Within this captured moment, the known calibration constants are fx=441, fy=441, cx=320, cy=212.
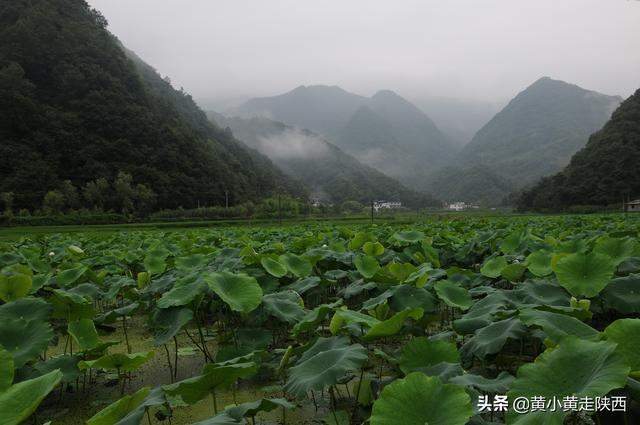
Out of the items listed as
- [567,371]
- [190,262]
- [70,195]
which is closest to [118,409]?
[567,371]

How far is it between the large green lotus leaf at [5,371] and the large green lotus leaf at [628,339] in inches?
86.1

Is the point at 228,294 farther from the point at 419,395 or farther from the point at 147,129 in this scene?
the point at 147,129

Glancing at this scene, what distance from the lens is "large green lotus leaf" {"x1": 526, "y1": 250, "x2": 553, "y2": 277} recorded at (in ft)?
10.6

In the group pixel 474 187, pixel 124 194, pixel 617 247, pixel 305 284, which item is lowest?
pixel 474 187

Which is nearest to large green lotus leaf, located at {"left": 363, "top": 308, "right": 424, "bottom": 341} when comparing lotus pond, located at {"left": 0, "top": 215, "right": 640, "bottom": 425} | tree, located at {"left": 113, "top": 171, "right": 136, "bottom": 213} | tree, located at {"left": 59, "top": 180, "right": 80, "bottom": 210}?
lotus pond, located at {"left": 0, "top": 215, "right": 640, "bottom": 425}

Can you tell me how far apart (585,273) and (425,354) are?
1.38 meters

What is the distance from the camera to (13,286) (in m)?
3.07

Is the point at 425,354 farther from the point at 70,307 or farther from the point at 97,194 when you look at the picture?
the point at 97,194

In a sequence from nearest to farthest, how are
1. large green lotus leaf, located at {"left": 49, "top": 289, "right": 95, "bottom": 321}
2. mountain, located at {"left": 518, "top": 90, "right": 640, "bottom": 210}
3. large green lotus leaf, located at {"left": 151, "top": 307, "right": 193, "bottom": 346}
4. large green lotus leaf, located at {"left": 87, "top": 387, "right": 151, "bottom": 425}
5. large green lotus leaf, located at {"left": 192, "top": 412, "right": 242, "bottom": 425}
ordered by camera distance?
large green lotus leaf, located at {"left": 192, "top": 412, "right": 242, "bottom": 425}, large green lotus leaf, located at {"left": 87, "top": 387, "right": 151, "bottom": 425}, large green lotus leaf, located at {"left": 151, "top": 307, "right": 193, "bottom": 346}, large green lotus leaf, located at {"left": 49, "top": 289, "right": 95, "bottom": 321}, mountain, located at {"left": 518, "top": 90, "right": 640, "bottom": 210}

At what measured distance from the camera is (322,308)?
7.42 feet

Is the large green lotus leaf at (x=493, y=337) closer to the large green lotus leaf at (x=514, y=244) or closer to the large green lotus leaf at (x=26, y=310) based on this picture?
the large green lotus leaf at (x=26, y=310)

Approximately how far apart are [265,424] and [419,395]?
3.90 feet

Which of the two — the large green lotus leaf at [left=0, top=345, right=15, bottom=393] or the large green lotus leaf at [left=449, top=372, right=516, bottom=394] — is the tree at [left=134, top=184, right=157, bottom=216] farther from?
the large green lotus leaf at [left=449, top=372, right=516, bottom=394]

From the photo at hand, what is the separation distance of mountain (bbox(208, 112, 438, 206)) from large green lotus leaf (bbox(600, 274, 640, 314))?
301ft
